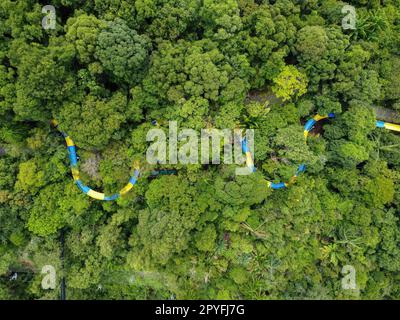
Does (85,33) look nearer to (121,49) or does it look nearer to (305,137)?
(121,49)

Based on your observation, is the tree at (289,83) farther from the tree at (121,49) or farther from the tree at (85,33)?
Result: the tree at (85,33)

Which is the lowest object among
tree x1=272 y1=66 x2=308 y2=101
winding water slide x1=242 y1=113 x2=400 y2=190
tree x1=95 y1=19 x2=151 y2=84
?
winding water slide x1=242 y1=113 x2=400 y2=190

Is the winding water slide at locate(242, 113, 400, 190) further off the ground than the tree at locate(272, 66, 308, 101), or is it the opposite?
the tree at locate(272, 66, 308, 101)

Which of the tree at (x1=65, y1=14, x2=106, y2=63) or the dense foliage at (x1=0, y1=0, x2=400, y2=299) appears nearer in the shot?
the tree at (x1=65, y1=14, x2=106, y2=63)

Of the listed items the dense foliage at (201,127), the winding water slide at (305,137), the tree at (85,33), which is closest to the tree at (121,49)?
the dense foliage at (201,127)

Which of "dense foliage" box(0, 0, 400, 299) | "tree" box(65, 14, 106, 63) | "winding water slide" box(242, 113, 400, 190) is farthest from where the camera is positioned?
"winding water slide" box(242, 113, 400, 190)

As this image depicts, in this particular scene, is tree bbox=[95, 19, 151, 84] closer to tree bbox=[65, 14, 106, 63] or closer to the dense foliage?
the dense foliage

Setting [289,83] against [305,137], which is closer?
[289,83]

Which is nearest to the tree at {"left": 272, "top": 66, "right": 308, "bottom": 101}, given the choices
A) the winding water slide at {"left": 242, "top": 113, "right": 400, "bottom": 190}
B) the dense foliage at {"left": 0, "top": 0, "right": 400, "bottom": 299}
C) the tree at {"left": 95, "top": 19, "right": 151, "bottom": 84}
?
the dense foliage at {"left": 0, "top": 0, "right": 400, "bottom": 299}

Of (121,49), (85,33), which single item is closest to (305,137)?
(121,49)
